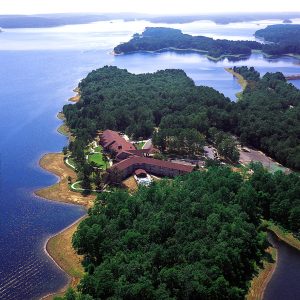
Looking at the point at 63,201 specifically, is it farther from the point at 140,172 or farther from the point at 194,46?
the point at 194,46

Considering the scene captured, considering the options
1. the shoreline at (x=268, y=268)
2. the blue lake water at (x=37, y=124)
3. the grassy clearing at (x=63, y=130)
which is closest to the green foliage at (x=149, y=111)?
the grassy clearing at (x=63, y=130)

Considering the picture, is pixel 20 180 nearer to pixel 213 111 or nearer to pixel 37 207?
pixel 37 207

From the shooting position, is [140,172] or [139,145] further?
[139,145]

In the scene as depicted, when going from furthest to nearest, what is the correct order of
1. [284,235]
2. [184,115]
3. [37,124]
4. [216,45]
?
1. [216,45]
2. [37,124]
3. [184,115]
4. [284,235]

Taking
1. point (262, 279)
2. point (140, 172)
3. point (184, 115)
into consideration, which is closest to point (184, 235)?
point (262, 279)

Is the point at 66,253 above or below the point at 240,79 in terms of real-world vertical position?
above

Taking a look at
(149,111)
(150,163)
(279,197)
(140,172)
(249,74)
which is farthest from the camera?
(249,74)

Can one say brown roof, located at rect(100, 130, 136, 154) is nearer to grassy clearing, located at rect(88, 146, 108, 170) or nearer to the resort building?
the resort building

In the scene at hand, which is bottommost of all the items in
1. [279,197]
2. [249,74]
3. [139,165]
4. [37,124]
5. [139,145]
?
[249,74]
